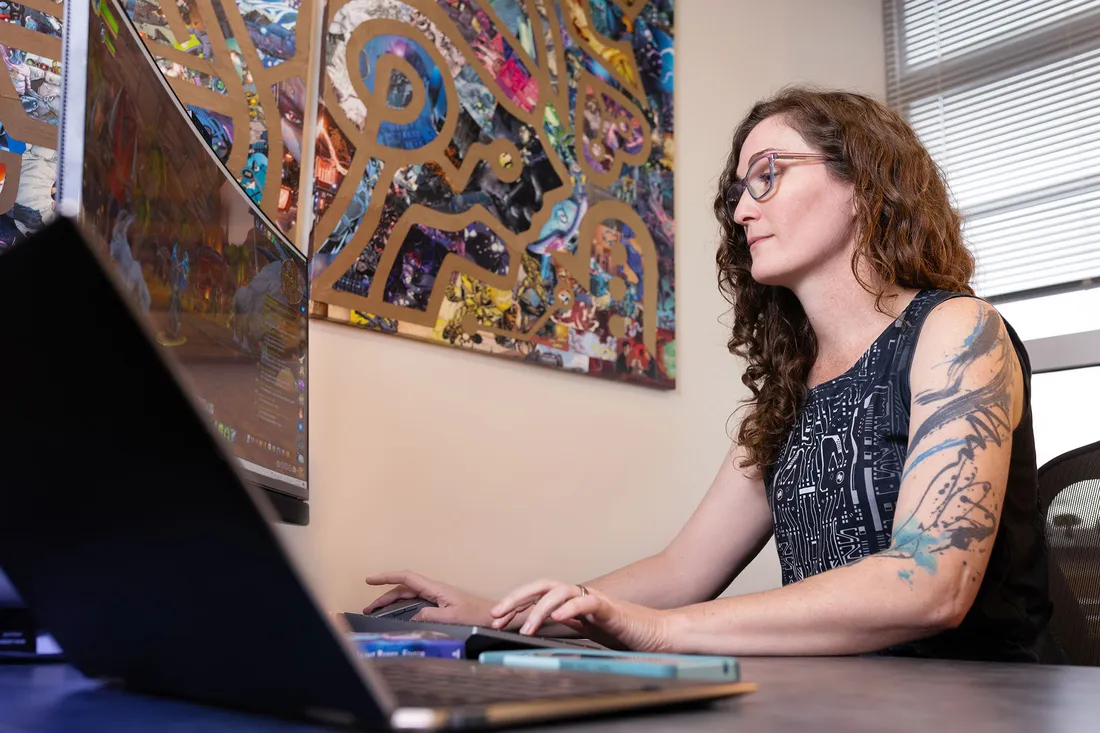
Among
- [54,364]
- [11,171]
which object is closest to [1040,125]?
[11,171]

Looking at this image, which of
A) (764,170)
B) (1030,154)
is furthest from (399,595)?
(1030,154)

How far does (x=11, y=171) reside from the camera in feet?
4.26

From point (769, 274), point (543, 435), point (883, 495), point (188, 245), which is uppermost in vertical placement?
point (769, 274)

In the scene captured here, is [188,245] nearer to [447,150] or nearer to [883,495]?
[883,495]

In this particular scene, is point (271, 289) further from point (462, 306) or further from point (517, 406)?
point (517, 406)

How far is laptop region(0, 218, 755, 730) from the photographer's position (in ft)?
0.95

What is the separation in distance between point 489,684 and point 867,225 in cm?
123

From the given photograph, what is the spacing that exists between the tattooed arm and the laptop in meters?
0.52

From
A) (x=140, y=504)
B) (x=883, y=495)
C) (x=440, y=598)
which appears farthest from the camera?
(x=440, y=598)

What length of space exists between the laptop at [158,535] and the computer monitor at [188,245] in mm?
20

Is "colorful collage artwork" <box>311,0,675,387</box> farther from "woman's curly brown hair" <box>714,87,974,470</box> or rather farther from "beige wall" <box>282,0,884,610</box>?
"woman's curly brown hair" <box>714,87,974,470</box>

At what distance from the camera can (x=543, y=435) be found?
6.79 ft

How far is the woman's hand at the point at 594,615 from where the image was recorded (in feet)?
2.73

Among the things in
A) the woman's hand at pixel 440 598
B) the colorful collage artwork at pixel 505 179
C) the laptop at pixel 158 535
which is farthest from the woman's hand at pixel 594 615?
the colorful collage artwork at pixel 505 179
